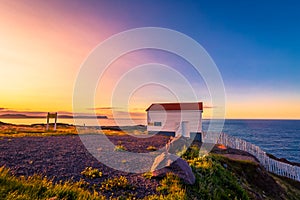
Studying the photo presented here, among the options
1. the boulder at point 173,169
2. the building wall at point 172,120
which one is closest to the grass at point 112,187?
the boulder at point 173,169

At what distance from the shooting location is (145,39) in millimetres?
13711

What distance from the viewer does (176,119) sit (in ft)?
96.7

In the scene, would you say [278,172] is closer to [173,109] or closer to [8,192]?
[173,109]

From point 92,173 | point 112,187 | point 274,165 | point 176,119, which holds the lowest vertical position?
point 274,165

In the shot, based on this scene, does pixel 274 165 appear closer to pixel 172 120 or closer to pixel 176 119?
pixel 176 119

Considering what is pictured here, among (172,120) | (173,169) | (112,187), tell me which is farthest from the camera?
(172,120)

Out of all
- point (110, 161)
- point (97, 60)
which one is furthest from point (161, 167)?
point (97, 60)

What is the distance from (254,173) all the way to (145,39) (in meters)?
12.3

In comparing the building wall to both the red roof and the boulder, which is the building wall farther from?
the boulder

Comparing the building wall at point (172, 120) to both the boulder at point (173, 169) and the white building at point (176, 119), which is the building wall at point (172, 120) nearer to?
the white building at point (176, 119)

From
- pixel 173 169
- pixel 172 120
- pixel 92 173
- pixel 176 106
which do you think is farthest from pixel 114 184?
pixel 176 106

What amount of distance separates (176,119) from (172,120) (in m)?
0.61

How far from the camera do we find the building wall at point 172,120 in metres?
28.3

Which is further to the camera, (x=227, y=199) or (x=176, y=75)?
(x=176, y=75)
